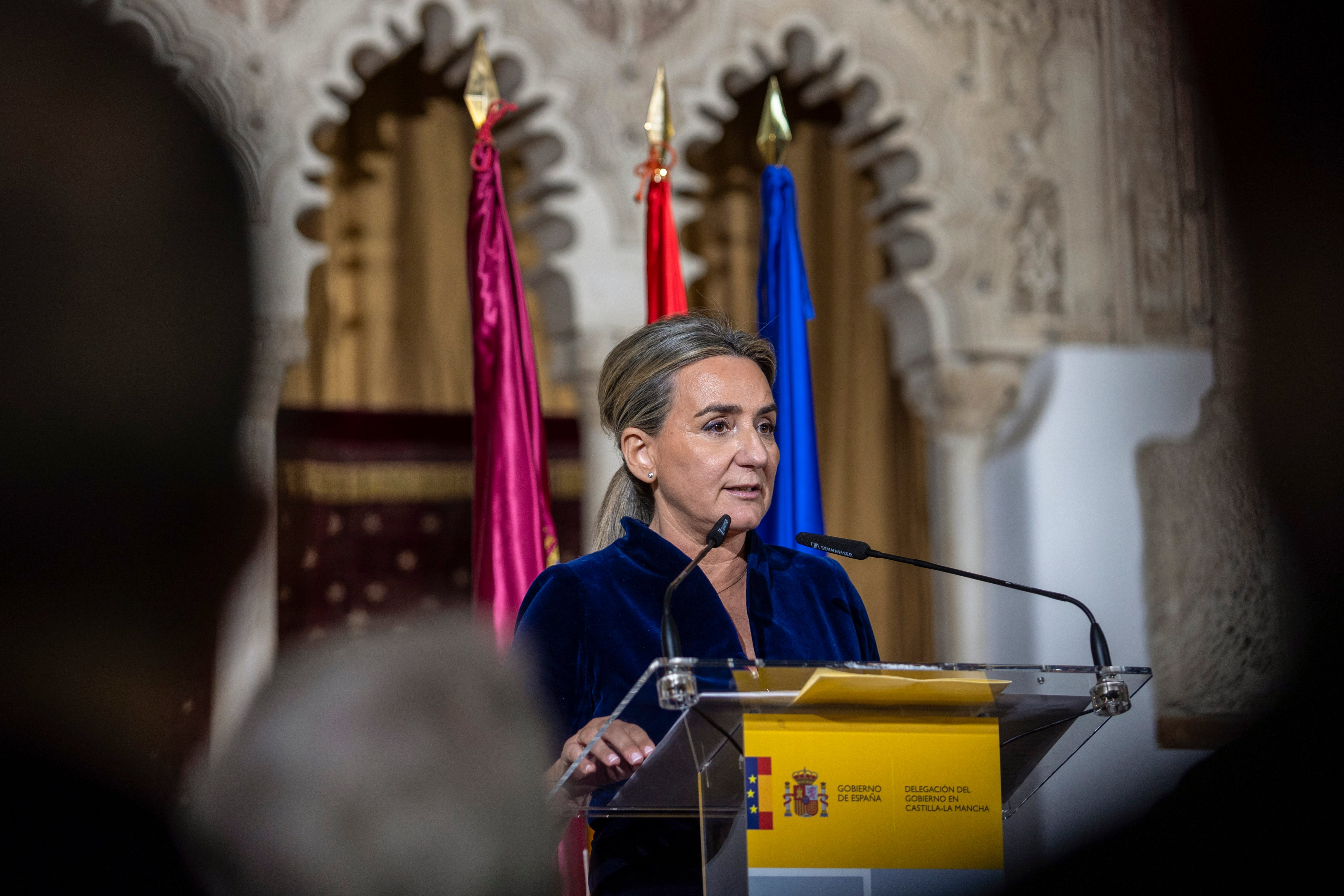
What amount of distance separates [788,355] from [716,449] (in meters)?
1.23

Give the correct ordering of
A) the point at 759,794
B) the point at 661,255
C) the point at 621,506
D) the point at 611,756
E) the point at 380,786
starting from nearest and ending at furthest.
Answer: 1. the point at 380,786
2. the point at 759,794
3. the point at 611,756
4. the point at 621,506
5. the point at 661,255

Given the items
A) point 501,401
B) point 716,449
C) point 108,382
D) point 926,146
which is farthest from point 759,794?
point 926,146

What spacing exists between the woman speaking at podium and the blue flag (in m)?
0.93

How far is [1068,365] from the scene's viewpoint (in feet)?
17.3

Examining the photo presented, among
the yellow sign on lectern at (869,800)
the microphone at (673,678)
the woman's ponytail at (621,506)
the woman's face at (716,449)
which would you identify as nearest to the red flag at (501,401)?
the woman's ponytail at (621,506)

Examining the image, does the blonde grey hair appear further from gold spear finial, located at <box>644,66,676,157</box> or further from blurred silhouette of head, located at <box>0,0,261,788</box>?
blurred silhouette of head, located at <box>0,0,261,788</box>

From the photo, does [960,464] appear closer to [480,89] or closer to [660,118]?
[660,118]

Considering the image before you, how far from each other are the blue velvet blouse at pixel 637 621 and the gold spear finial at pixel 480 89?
4.66ft

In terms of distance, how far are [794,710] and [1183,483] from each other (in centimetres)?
412

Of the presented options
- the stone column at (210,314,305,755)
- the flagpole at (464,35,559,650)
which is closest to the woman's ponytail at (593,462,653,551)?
the flagpole at (464,35,559,650)

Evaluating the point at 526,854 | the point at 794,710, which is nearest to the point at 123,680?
the point at 526,854

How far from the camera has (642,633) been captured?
223 cm

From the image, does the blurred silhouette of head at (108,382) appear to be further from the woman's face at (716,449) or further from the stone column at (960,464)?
the stone column at (960,464)

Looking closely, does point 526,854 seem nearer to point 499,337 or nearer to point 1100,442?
point 499,337
